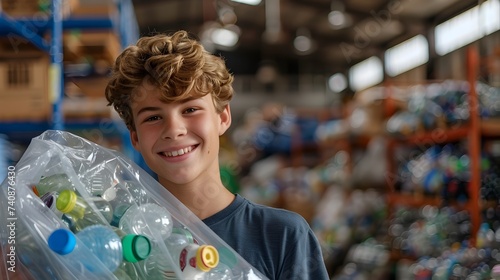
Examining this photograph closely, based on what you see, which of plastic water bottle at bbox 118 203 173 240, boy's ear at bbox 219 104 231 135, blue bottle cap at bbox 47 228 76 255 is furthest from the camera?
boy's ear at bbox 219 104 231 135

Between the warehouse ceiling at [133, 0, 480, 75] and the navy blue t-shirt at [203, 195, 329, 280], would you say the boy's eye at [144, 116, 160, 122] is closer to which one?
the navy blue t-shirt at [203, 195, 329, 280]

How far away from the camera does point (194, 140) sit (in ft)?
4.18

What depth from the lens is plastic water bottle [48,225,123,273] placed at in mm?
998

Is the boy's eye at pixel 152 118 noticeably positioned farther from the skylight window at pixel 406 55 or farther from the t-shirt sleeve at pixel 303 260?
the skylight window at pixel 406 55

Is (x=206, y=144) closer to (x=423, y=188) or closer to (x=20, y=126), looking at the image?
(x=20, y=126)

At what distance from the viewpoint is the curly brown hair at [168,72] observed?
4.02 ft

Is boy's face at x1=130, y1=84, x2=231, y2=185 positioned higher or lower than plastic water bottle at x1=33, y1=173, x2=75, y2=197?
higher

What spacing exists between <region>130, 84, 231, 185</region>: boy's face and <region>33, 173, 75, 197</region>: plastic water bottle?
188mm

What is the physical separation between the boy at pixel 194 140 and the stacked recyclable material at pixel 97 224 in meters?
0.09

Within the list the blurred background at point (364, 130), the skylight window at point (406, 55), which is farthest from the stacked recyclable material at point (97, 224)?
the skylight window at point (406, 55)

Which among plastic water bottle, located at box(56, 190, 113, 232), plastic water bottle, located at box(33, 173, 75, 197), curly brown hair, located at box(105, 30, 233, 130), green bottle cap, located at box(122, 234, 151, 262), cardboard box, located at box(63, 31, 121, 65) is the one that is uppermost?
cardboard box, located at box(63, 31, 121, 65)

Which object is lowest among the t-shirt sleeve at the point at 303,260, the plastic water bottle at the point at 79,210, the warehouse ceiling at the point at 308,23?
the t-shirt sleeve at the point at 303,260

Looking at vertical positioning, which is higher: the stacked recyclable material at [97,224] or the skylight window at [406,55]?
the skylight window at [406,55]

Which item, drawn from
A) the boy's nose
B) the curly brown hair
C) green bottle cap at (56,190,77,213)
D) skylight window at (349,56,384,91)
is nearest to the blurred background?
the curly brown hair
